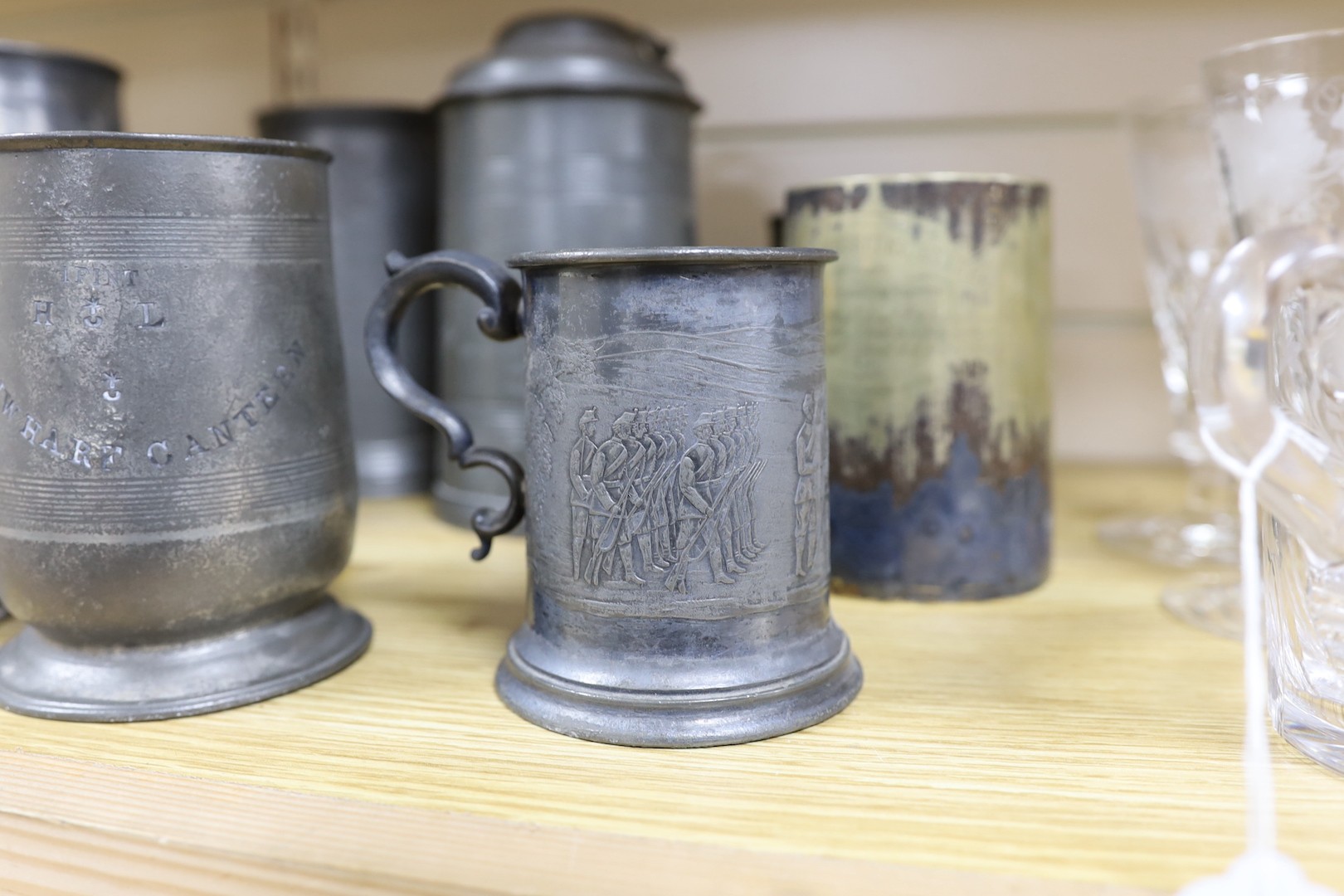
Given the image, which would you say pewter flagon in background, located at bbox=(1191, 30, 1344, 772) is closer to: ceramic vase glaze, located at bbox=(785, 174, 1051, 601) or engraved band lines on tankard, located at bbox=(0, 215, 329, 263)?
ceramic vase glaze, located at bbox=(785, 174, 1051, 601)

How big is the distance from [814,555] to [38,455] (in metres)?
0.38

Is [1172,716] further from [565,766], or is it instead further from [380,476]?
[380,476]

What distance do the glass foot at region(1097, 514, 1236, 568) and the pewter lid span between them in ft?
1.55

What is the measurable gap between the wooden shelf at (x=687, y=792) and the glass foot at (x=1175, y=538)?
174 mm

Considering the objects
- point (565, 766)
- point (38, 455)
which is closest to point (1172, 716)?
point (565, 766)

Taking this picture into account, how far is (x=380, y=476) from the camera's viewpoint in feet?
3.20

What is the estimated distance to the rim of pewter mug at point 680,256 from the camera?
0.48m

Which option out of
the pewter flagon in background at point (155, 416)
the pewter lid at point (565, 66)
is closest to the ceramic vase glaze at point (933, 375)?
the pewter lid at point (565, 66)

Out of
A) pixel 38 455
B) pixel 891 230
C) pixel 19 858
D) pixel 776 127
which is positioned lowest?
pixel 19 858

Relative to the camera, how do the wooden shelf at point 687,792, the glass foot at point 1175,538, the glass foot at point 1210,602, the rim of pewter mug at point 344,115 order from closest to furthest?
the wooden shelf at point 687,792 → the glass foot at point 1210,602 → the glass foot at point 1175,538 → the rim of pewter mug at point 344,115

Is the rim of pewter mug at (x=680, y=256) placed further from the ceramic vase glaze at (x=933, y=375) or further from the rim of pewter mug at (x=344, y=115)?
the rim of pewter mug at (x=344, y=115)

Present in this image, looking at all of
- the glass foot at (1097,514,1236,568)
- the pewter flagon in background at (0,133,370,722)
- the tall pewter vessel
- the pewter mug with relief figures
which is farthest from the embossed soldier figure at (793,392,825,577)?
the tall pewter vessel

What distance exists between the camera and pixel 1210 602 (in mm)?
688

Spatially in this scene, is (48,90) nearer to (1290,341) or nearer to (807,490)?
(807,490)
